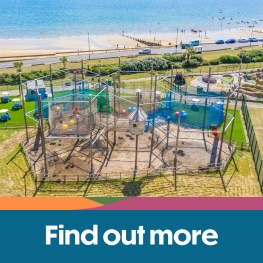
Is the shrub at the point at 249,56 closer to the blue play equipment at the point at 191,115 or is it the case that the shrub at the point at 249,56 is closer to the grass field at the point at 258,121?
the grass field at the point at 258,121

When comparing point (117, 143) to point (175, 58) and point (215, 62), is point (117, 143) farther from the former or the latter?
point (215, 62)

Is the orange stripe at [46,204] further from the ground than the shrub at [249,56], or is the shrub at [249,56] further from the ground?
the shrub at [249,56]

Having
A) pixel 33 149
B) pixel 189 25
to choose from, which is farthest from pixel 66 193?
pixel 189 25

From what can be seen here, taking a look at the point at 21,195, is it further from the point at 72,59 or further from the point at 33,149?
the point at 72,59

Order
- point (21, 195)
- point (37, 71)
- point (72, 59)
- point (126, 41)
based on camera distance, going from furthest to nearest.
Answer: point (126, 41) < point (72, 59) < point (37, 71) < point (21, 195)

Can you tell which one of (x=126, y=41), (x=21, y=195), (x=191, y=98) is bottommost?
(x=21, y=195)

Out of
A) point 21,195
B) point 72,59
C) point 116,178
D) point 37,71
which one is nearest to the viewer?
point 21,195

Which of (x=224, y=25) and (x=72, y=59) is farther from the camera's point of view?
(x=224, y=25)

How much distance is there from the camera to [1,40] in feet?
366

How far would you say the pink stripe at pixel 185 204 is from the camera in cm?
1908

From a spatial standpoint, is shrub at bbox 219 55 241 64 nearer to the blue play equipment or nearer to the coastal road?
the coastal road

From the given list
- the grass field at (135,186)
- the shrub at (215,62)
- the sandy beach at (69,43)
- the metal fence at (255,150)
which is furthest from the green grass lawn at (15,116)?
the shrub at (215,62)

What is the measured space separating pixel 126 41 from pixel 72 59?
3765 cm

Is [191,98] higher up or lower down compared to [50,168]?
higher up
